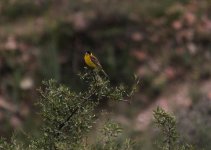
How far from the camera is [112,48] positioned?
1969 centimetres

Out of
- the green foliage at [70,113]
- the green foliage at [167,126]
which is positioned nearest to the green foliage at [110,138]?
the green foliage at [70,113]

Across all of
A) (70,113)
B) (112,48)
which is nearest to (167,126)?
(70,113)

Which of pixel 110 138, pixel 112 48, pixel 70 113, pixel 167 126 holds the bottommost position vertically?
pixel 110 138

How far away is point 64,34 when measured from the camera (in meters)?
19.8

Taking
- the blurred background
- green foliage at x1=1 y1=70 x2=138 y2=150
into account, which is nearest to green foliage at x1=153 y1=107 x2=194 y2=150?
green foliage at x1=1 y1=70 x2=138 y2=150

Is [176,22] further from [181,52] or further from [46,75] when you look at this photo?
[46,75]

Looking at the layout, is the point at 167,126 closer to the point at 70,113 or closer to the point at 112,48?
the point at 70,113

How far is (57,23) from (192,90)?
3.96 metres

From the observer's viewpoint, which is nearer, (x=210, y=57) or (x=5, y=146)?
(x=5, y=146)

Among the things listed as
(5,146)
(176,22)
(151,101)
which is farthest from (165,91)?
(5,146)

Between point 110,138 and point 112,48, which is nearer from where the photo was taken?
point 110,138

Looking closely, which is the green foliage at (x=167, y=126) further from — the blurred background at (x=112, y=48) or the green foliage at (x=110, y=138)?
the blurred background at (x=112, y=48)

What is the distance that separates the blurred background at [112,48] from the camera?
19125 mm

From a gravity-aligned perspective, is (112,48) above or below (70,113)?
above
